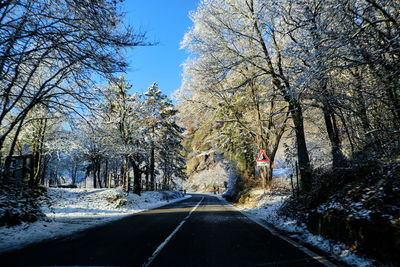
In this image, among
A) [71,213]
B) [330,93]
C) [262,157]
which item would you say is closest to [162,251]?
[330,93]

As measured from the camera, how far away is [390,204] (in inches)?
152

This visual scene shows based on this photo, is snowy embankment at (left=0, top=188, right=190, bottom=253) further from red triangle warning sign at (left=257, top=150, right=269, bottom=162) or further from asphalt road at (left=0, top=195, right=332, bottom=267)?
red triangle warning sign at (left=257, top=150, right=269, bottom=162)

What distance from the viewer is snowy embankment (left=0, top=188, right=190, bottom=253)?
559 centimetres

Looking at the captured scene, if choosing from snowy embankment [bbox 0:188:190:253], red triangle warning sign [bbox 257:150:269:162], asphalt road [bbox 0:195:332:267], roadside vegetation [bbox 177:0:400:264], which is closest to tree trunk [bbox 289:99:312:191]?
roadside vegetation [bbox 177:0:400:264]

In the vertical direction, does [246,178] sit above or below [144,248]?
above

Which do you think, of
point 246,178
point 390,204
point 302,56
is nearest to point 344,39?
point 302,56

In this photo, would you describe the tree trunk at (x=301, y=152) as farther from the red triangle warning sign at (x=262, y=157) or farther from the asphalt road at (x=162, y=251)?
the asphalt road at (x=162, y=251)

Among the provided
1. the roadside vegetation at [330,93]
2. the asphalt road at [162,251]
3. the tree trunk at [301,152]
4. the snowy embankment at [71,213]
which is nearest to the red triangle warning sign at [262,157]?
the roadside vegetation at [330,93]

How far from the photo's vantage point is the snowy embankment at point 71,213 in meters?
5.59

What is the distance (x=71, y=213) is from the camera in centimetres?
1157

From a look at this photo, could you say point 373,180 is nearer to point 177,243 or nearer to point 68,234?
point 177,243

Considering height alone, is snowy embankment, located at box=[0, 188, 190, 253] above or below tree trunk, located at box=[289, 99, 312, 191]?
below

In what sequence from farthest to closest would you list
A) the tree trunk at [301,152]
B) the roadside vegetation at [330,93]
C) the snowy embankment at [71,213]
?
the tree trunk at [301,152] < the snowy embankment at [71,213] < the roadside vegetation at [330,93]

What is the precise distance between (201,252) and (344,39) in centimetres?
574
